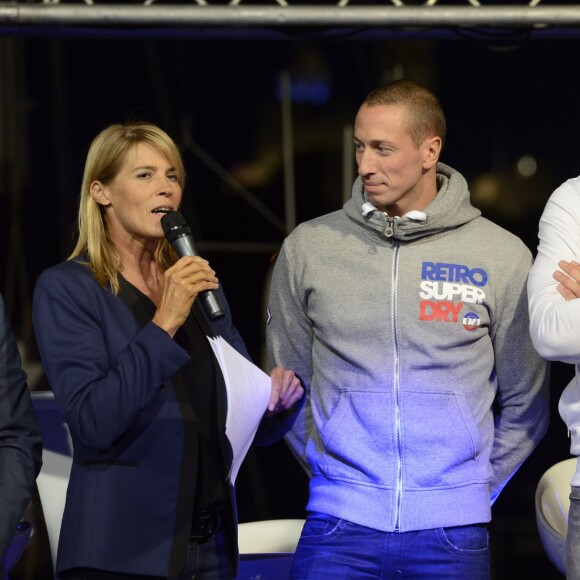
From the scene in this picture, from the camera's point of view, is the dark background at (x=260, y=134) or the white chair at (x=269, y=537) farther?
the dark background at (x=260, y=134)

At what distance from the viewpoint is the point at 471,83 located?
14.9ft

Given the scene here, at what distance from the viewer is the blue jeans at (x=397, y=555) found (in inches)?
97.0

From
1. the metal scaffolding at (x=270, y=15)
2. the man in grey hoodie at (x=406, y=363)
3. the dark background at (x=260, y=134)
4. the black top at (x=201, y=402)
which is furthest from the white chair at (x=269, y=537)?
the metal scaffolding at (x=270, y=15)

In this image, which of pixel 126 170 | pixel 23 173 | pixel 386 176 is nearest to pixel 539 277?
pixel 386 176

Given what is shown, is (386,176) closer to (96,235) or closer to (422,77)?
(96,235)

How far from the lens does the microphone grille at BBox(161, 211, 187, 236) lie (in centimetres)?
234

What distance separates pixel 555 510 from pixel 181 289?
4.18 ft

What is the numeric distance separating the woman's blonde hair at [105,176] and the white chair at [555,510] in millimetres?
1204

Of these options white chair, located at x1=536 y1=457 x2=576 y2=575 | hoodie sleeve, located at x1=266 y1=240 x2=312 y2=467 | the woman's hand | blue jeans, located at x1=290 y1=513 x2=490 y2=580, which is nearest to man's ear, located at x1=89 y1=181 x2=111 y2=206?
the woman's hand

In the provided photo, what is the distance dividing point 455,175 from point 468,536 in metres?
0.89

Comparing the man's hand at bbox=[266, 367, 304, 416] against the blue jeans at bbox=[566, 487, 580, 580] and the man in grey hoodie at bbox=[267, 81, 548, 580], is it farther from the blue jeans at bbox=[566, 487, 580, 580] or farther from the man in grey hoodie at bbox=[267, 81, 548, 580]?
the blue jeans at bbox=[566, 487, 580, 580]

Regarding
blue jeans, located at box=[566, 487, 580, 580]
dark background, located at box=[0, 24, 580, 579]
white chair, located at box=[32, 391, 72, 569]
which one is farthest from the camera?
dark background, located at box=[0, 24, 580, 579]

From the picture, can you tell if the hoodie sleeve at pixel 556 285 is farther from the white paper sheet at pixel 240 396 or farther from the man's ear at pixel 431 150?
the white paper sheet at pixel 240 396

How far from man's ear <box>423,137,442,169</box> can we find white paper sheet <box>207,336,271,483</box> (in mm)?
658
